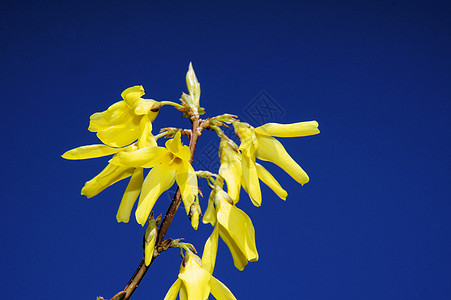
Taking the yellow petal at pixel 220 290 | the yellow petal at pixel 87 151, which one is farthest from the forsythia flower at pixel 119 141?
the yellow petal at pixel 220 290

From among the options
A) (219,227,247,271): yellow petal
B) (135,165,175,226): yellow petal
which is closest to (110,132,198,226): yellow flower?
(135,165,175,226): yellow petal

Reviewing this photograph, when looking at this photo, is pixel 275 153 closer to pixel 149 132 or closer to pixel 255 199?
pixel 255 199

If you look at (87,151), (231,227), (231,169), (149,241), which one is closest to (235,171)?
(231,169)

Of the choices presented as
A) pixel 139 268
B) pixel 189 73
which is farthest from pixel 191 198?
pixel 189 73

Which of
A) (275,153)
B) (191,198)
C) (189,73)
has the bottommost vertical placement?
(191,198)

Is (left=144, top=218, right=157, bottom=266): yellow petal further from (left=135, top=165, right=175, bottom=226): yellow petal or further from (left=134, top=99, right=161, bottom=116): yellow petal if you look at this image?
(left=134, top=99, right=161, bottom=116): yellow petal

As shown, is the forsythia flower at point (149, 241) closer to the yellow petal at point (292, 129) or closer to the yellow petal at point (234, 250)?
the yellow petal at point (234, 250)
